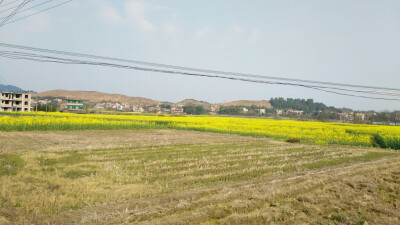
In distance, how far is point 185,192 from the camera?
29.5 ft

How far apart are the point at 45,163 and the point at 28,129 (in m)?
19.4

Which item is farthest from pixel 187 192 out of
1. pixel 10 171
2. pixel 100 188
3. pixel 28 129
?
pixel 28 129

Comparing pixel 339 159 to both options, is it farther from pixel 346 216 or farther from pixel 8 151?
pixel 8 151

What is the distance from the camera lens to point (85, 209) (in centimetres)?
725

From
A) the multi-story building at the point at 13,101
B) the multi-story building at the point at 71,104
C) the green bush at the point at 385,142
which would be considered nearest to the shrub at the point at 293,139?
the green bush at the point at 385,142

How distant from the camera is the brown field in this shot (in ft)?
22.7

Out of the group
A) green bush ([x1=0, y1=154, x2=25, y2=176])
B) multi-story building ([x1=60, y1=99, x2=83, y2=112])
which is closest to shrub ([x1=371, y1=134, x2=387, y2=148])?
green bush ([x1=0, y1=154, x2=25, y2=176])

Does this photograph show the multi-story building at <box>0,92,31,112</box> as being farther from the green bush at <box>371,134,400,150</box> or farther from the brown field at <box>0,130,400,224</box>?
the green bush at <box>371,134,400,150</box>

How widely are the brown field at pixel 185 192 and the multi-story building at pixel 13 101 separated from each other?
276 feet

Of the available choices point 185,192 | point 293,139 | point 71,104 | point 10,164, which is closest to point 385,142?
point 293,139

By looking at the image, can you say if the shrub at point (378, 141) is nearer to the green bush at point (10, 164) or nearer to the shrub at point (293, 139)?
the shrub at point (293, 139)

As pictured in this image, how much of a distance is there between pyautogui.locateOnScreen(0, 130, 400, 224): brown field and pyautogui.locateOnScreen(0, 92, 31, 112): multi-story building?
84.2m

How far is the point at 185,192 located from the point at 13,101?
95.3 metres

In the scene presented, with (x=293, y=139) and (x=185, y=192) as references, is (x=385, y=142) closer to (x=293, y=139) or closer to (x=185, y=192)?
(x=293, y=139)
